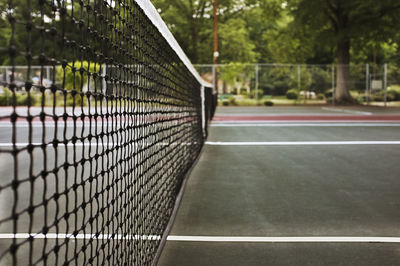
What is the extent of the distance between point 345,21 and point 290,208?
77.9 feet

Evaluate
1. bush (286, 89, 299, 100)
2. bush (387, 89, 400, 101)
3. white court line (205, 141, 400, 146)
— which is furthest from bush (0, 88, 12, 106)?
bush (387, 89, 400, 101)

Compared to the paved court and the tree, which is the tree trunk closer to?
the tree

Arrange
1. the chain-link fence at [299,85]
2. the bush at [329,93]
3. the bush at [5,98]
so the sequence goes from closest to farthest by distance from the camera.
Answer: the bush at [5,98], the chain-link fence at [299,85], the bush at [329,93]

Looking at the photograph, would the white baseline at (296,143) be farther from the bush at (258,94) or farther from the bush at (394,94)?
the bush at (394,94)

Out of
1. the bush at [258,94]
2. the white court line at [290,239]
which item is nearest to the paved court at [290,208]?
the white court line at [290,239]

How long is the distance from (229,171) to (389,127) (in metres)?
8.10

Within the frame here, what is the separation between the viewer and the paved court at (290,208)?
117 inches

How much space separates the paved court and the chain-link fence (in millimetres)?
18485

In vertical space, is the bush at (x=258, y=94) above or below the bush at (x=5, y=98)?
above

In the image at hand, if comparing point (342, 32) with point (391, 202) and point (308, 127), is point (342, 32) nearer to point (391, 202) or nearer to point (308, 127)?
point (308, 127)

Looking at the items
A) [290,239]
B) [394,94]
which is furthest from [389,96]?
[290,239]

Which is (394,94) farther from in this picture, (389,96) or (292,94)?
(292,94)

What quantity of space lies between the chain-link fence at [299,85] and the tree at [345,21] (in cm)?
90

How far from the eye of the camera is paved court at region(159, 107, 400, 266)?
296 centimetres
